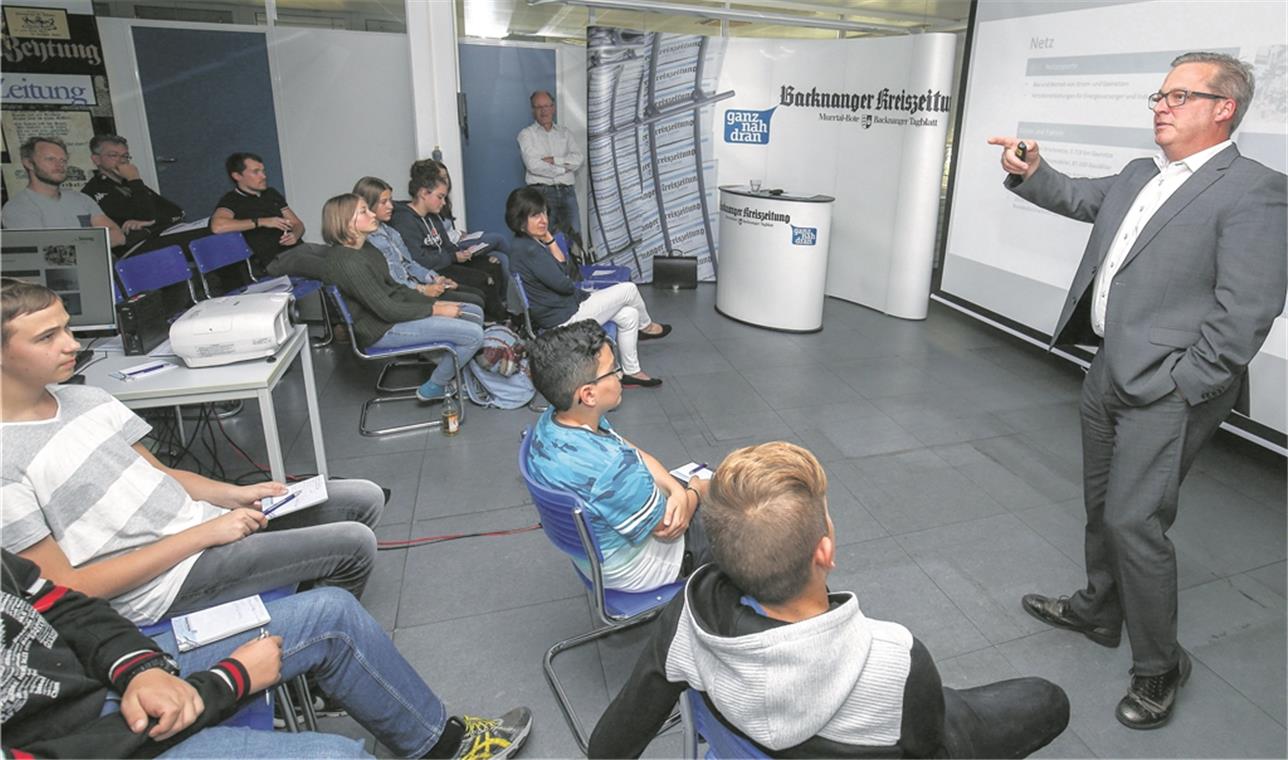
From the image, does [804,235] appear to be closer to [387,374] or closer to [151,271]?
[387,374]

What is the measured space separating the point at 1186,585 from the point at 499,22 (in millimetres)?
7094

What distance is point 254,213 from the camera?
481cm

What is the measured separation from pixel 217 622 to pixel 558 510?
0.76 meters

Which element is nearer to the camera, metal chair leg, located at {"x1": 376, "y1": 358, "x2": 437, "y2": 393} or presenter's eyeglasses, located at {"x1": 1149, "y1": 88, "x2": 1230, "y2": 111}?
presenter's eyeglasses, located at {"x1": 1149, "y1": 88, "x2": 1230, "y2": 111}

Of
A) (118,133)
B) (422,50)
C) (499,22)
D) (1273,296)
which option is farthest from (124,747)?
(499,22)

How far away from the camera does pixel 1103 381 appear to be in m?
2.12

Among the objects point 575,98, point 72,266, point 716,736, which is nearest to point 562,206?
point 575,98

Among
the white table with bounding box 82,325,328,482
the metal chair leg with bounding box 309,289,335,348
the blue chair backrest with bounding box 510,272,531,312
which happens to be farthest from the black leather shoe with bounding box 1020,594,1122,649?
the metal chair leg with bounding box 309,289,335,348

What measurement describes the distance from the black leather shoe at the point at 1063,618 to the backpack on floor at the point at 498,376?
2713 millimetres

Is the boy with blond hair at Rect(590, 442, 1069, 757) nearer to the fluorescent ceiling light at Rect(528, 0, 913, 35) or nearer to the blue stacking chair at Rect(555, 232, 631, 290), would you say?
the blue stacking chair at Rect(555, 232, 631, 290)

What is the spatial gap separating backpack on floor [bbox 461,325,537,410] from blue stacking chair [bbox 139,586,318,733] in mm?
2294

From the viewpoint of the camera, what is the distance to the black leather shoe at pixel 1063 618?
2.30m

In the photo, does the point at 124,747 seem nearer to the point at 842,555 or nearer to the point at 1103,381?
the point at 842,555

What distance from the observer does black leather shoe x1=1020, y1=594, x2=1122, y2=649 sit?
2.30 metres
